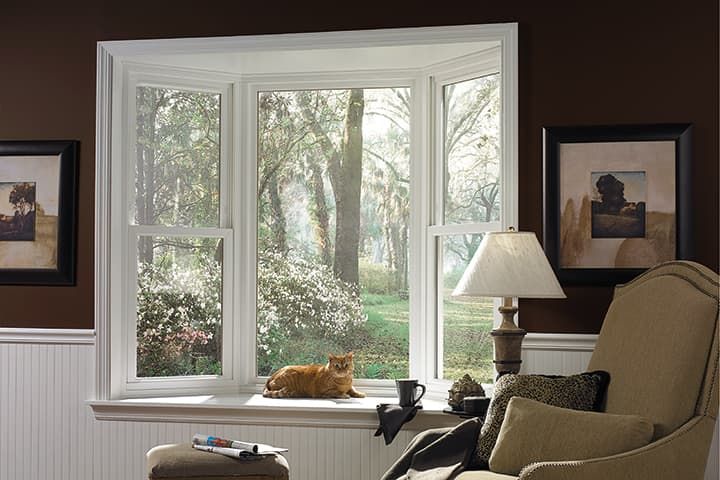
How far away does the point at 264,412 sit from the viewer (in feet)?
13.9

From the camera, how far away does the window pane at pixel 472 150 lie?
436cm

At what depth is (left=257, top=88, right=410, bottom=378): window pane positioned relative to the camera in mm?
4676

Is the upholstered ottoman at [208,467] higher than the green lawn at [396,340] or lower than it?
lower

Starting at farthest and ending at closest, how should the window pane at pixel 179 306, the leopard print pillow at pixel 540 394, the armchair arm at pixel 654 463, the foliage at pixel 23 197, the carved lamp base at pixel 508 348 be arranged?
the window pane at pixel 179 306
the foliage at pixel 23 197
the carved lamp base at pixel 508 348
the leopard print pillow at pixel 540 394
the armchair arm at pixel 654 463

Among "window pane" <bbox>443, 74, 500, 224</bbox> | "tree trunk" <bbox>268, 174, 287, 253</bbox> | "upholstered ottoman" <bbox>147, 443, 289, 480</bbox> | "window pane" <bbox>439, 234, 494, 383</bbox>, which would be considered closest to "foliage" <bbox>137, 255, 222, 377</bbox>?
"tree trunk" <bbox>268, 174, 287, 253</bbox>

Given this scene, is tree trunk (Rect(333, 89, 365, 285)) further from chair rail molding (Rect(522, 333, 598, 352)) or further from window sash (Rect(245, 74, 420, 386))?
chair rail molding (Rect(522, 333, 598, 352))

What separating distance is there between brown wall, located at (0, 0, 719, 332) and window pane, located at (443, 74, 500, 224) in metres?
0.31

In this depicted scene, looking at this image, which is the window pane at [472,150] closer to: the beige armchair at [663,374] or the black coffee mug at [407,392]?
the black coffee mug at [407,392]

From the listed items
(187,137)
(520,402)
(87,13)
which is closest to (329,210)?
(187,137)

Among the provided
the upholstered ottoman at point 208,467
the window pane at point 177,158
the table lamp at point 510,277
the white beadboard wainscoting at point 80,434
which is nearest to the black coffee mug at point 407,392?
the white beadboard wainscoting at point 80,434

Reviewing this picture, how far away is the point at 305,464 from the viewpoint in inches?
166

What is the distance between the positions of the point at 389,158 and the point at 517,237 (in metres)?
1.20

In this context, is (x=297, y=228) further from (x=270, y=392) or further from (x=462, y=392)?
(x=462, y=392)

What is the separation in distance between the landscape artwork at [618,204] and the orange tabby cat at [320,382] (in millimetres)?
1325
